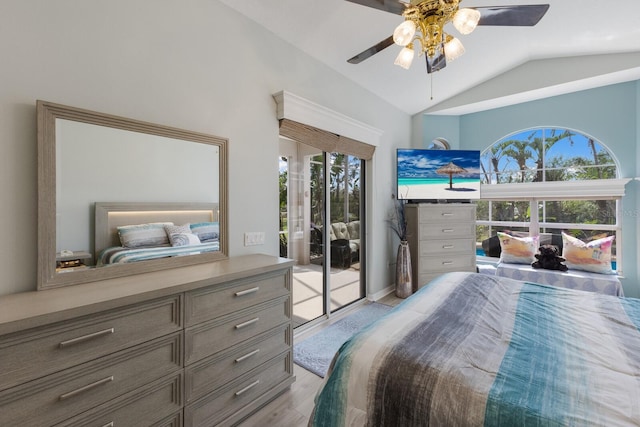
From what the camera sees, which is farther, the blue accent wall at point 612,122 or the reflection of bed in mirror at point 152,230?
the blue accent wall at point 612,122

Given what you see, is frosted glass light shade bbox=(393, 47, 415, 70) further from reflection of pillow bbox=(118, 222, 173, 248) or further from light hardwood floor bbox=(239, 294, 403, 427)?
light hardwood floor bbox=(239, 294, 403, 427)

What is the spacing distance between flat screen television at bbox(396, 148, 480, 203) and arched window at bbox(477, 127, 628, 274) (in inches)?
22.6

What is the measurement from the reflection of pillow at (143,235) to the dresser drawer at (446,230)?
9.70 feet

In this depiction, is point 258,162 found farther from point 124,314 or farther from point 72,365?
point 72,365

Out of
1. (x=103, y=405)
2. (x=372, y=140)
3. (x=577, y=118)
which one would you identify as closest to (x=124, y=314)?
(x=103, y=405)

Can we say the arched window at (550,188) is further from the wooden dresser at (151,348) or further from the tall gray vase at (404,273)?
the wooden dresser at (151,348)

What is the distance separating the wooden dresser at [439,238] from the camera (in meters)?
3.59

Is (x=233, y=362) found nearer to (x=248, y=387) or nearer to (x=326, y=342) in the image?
(x=248, y=387)

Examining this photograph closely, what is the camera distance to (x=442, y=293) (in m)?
1.64

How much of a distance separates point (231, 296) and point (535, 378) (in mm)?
1319

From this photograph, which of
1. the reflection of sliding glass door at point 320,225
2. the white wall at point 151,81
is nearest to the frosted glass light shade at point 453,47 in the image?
the white wall at point 151,81

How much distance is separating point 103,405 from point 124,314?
34 cm

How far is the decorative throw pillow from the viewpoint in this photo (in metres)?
1.68

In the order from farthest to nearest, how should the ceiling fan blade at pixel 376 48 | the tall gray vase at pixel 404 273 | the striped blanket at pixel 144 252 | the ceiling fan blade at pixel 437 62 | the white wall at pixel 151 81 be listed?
the tall gray vase at pixel 404 273
the ceiling fan blade at pixel 437 62
the ceiling fan blade at pixel 376 48
the striped blanket at pixel 144 252
the white wall at pixel 151 81
